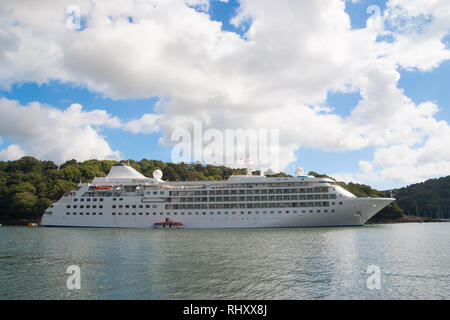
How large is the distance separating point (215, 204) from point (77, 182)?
56497 millimetres

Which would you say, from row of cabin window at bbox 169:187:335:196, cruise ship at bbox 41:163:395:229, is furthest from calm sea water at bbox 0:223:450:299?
row of cabin window at bbox 169:187:335:196

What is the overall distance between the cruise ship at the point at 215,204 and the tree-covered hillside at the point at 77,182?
493 inches

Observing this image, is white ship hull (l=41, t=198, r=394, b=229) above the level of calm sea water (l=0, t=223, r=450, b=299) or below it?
above

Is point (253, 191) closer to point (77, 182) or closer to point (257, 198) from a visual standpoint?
point (257, 198)

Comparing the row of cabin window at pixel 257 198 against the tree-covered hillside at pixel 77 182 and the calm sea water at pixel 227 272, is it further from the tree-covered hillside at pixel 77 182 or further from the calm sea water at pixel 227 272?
the calm sea water at pixel 227 272

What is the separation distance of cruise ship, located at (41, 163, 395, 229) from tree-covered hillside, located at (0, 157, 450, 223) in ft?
41.1

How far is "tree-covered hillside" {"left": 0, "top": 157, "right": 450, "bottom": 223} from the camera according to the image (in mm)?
77625

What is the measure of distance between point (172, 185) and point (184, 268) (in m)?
39.4

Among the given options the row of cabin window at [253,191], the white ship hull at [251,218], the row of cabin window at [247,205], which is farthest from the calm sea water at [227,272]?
the row of cabin window at [253,191]

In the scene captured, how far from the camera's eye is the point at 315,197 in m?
49.4

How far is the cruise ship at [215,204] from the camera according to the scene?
4872 cm

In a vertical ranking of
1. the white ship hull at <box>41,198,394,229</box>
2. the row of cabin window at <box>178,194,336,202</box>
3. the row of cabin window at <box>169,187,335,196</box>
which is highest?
the row of cabin window at <box>169,187,335,196</box>

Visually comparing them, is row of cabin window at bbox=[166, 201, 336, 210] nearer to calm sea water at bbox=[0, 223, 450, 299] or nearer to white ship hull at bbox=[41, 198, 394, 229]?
white ship hull at bbox=[41, 198, 394, 229]
